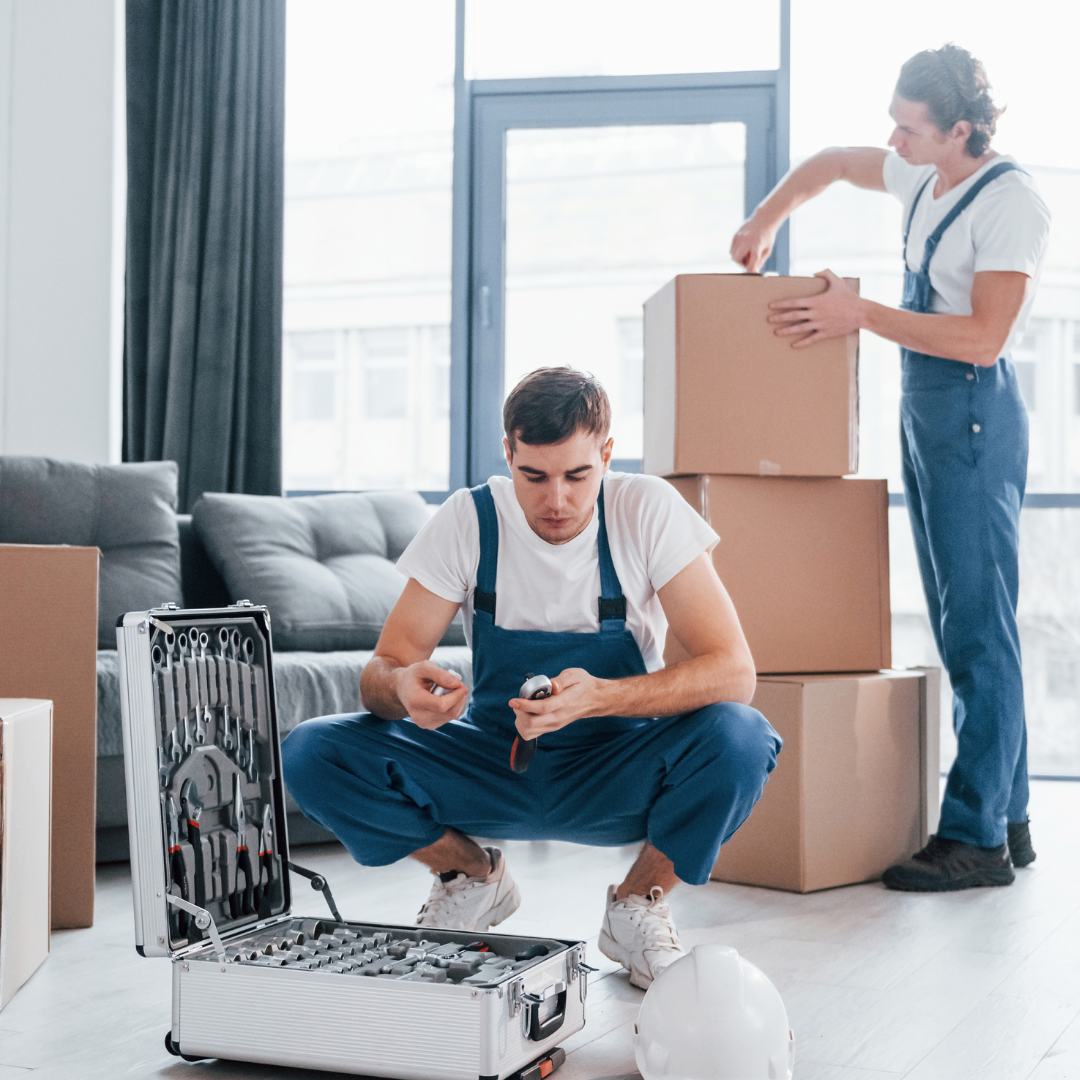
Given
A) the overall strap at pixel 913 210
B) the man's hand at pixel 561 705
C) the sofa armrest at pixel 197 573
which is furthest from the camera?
the sofa armrest at pixel 197 573

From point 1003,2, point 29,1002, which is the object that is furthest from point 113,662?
point 1003,2

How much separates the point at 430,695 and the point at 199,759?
28 cm

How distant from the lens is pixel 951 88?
218 centimetres

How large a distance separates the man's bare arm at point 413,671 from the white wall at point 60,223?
222cm

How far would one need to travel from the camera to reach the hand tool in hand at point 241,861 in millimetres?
1472

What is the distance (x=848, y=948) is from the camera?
1.78 meters

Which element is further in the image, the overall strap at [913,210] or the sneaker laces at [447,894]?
the overall strap at [913,210]

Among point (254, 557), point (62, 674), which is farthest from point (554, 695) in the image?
point (254, 557)

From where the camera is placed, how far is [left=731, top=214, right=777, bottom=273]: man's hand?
252cm

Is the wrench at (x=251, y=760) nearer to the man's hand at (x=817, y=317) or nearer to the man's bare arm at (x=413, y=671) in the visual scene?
the man's bare arm at (x=413, y=671)

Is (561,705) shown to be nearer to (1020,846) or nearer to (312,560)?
(1020,846)

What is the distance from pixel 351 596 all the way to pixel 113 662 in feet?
2.27

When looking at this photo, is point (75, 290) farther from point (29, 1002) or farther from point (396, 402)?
point (29, 1002)

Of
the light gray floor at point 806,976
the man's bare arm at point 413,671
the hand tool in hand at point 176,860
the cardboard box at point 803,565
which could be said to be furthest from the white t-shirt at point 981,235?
the hand tool in hand at point 176,860
